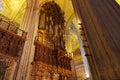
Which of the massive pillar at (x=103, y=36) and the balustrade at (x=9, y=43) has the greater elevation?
the balustrade at (x=9, y=43)

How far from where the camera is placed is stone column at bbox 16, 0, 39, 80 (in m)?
5.35

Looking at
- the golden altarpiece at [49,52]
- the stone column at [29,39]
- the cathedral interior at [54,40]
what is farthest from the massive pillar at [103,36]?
the golden altarpiece at [49,52]

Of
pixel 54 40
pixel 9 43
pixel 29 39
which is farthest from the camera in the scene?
pixel 54 40

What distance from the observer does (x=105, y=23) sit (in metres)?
2.61

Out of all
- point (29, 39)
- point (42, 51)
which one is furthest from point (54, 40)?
point (29, 39)

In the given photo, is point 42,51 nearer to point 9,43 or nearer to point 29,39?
point 29,39

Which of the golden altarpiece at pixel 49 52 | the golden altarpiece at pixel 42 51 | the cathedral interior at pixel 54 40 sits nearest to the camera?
the cathedral interior at pixel 54 40

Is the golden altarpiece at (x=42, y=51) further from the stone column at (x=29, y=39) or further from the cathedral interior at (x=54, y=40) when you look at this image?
the stone column at (x=29, y=39)

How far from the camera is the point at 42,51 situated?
6758mm

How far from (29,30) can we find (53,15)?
3.21m

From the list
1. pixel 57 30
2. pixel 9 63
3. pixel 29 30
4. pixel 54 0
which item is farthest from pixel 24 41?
A: pixel 54 0

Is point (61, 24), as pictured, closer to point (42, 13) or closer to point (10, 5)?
point (42, 13)

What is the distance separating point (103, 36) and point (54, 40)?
5598 mm

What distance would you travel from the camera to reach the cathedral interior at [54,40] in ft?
7.50
